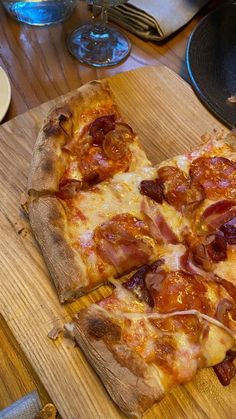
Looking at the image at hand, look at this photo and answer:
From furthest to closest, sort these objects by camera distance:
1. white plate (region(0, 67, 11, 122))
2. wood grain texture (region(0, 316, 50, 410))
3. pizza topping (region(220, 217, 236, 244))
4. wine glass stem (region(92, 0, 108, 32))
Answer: wine glass stem (region(92, 0, 108, 32)) < white plate (region(0, 67, 11, 122)) < pizza topping (region(220, 217, 236, 244)) < wood grain texture (region(0, 316, 50, 410))

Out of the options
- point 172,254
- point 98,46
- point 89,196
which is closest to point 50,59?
point 98,46

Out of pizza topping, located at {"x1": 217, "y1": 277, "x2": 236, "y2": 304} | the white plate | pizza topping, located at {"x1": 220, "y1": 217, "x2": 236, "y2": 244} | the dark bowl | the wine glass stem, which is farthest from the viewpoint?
the wine glass stem

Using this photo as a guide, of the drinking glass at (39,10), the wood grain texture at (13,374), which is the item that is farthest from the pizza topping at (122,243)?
the drinking glass at (39,10)

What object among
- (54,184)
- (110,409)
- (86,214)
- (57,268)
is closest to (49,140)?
(54,184)

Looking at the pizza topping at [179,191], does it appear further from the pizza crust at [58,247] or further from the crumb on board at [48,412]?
the crumb on board at [48,412]

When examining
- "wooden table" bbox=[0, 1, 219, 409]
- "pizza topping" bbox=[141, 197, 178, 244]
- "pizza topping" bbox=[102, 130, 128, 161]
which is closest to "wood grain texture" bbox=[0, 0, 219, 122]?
"wooden table" bbox=[0, 1, 219, 409]

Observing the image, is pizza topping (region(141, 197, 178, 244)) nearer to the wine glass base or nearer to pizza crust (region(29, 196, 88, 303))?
pizza crust (region(29, 196, 88, 303))

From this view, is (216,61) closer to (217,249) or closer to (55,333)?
(217,249)
